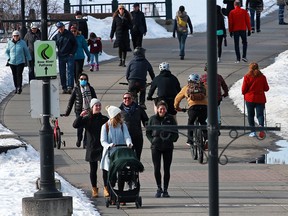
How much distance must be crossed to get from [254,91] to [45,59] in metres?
7.59

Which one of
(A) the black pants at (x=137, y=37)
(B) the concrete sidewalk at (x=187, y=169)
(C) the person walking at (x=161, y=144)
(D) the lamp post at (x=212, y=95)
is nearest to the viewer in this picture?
(D) the lamp post at (x=212, y=95)

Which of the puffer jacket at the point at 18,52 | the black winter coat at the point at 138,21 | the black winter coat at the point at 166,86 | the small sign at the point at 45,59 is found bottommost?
the black winter coat at the point at 166,86

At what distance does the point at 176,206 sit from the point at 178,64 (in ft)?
52.8

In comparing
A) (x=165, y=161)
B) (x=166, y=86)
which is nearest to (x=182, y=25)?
(x=166, y=86)

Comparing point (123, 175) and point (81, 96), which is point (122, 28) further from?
point (123, 175)

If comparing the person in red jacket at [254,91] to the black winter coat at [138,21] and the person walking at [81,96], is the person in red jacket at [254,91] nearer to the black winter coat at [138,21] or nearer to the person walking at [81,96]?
the person walking at [81,96]

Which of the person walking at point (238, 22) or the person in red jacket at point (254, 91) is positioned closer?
the person in red jacket at point (254, 91)

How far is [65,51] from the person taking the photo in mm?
26250

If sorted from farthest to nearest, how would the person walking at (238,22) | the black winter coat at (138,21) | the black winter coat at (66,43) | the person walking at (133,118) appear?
the black winter coat at (138,21) < the person walking at (238,22) < the black winter coat at (66,43) < the person walking at (133,118)

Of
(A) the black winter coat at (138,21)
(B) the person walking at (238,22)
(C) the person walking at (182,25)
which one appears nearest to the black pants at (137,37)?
(A) the black winter coat at (138,21)

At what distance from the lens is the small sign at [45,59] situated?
1547cm

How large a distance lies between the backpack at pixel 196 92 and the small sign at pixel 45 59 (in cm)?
482

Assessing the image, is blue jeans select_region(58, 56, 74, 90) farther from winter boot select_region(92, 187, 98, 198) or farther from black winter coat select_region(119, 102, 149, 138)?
winter boot select_region(92, 187, 98, 198)

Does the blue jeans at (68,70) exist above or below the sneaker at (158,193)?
above
